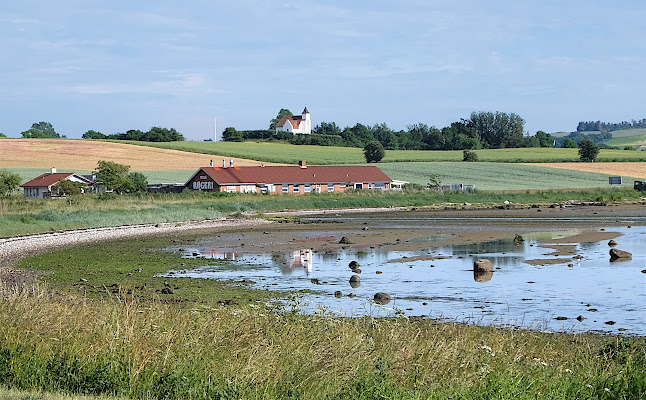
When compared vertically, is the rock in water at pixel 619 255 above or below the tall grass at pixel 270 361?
below

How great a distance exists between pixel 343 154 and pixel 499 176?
34.9 meters

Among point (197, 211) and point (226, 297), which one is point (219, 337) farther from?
point (197, 211)

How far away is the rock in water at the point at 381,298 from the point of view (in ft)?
73.5

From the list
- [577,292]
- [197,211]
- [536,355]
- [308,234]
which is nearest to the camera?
[536,355]

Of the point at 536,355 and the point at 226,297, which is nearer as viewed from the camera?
the point at 536,355

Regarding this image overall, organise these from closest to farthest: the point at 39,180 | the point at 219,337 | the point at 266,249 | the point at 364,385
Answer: the point at 364,385
the point at 219,337
the point at 266,249
the point at 39,180

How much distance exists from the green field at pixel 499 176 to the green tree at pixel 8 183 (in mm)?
47620

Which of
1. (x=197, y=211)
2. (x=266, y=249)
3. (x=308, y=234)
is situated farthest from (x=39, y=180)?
(x=266, y=249)

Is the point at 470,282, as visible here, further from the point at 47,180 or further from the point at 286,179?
the point at 47,180

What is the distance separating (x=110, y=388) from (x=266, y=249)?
29.1m

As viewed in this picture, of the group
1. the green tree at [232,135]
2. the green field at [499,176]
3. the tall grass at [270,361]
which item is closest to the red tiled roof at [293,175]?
the green field at [499,176]

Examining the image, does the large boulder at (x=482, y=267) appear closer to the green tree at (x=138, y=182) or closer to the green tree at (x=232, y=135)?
the green tree at (x=138, y=182)

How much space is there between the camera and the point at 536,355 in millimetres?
13133

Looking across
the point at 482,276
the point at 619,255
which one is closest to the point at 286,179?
the point at 619,255
